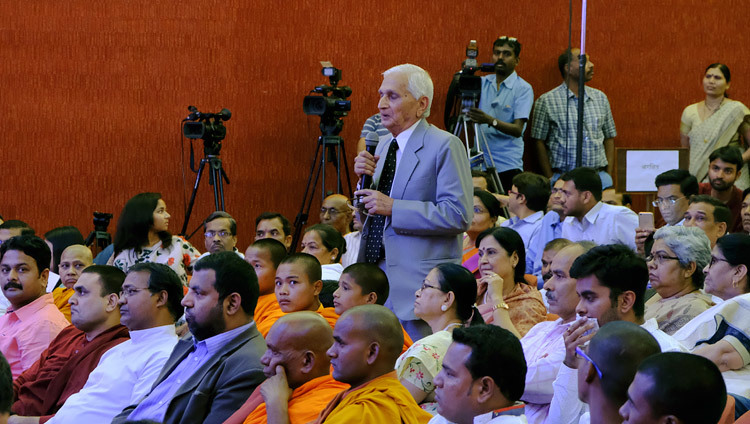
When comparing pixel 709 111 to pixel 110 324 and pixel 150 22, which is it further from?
pixel 110 324

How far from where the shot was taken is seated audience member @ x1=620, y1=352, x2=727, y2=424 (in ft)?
5.28

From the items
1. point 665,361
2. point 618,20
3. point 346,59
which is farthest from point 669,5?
point 665,361

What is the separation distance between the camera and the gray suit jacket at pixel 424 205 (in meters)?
3.05

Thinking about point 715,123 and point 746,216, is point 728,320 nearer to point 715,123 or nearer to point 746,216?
point 746,216

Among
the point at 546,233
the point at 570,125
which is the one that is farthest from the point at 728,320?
the point at 570,125

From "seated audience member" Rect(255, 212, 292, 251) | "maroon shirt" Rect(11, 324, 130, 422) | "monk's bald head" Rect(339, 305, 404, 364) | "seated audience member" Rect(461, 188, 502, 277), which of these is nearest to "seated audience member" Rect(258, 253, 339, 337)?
"maroon shirt" Rect(11, 324, 130, 422)

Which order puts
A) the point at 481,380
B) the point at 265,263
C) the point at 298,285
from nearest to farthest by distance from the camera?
the point at 481,380, the point at 298,285, the point at 265,263

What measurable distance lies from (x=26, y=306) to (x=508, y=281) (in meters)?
1.95

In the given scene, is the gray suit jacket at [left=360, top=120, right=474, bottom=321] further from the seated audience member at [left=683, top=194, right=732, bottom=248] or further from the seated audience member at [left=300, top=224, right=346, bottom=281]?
the seated audience member at [left=683, top=194, right=732, bottom=248]

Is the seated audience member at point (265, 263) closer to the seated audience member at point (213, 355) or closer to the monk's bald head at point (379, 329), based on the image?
the seated audience member at point (213, 355)

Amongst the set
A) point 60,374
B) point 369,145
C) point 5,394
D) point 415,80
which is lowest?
point 60,374

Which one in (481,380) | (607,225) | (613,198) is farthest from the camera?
(613,198)

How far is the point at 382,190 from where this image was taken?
3.20 metres

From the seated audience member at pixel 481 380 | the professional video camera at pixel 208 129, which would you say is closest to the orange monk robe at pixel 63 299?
the professional video camera at pixel 208 129
